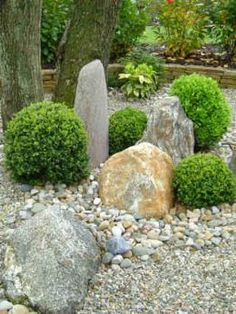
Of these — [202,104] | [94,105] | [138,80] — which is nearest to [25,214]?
[94,105]

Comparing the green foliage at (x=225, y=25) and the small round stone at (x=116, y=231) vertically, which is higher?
the green foliage at (x=225, y=25)

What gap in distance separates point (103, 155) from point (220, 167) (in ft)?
3.03

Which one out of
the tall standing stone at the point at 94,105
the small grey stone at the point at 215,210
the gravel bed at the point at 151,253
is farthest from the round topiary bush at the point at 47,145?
the small grey stone at the point at 215,210

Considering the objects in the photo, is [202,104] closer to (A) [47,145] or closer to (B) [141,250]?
(A) [47,145]

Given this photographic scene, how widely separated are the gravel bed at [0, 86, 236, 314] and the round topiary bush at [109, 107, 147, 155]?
1.24ft

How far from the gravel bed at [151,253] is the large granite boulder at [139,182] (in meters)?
0.07

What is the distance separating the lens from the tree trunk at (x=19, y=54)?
431 cm

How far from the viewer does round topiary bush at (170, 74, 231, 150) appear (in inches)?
182

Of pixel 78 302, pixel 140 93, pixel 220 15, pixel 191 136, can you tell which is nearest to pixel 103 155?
pixel 191 136

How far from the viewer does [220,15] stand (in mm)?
7668

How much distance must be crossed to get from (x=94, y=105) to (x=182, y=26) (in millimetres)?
3755

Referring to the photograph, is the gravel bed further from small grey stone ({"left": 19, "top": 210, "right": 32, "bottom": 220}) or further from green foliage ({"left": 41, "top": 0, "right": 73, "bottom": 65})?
green foliage ({"left": 41, "top": 0, "right": 73, "bottom": 65})

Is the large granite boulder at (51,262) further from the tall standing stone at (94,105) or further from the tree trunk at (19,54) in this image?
Result: the tree trunk at (19,54)

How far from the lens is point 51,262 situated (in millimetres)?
3031
